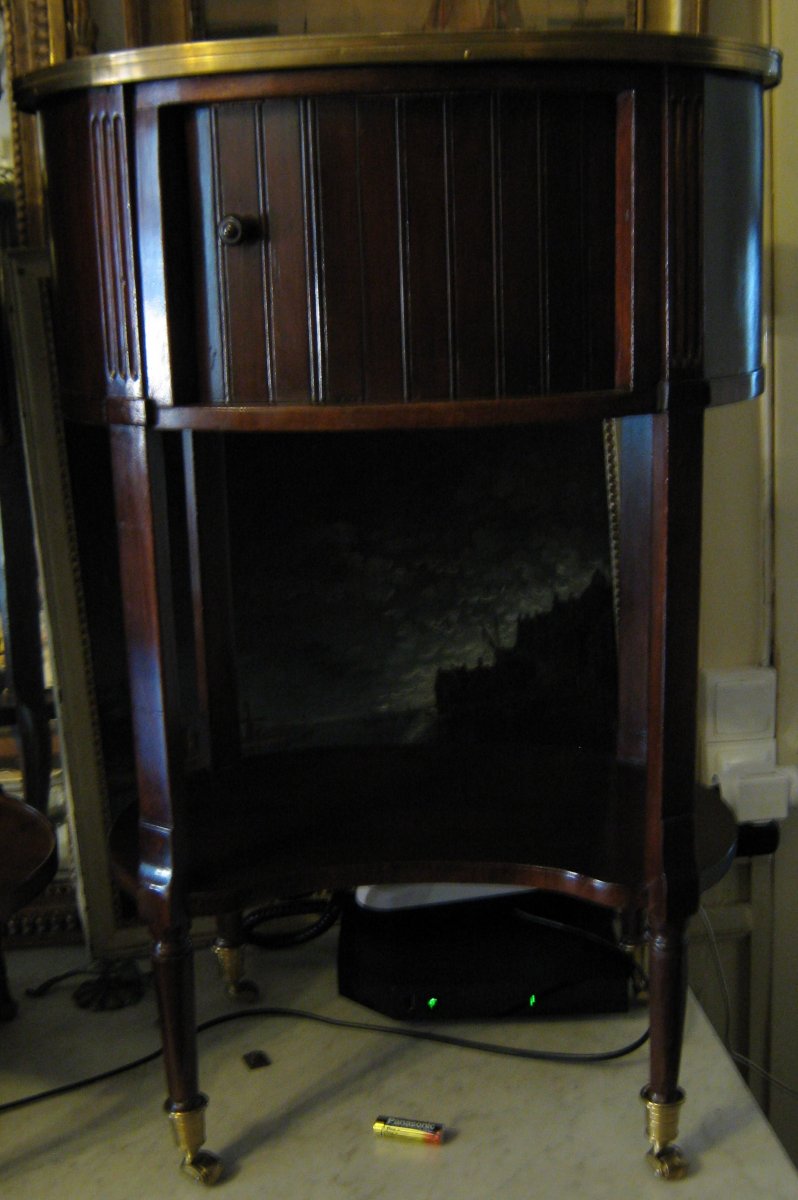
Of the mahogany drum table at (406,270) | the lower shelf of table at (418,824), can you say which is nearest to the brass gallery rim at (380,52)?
the mahogany drum table at (406,270)

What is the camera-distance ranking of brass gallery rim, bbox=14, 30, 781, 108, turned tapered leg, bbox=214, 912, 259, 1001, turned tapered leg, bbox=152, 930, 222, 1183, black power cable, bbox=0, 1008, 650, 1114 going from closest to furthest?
brass gallery rim, bbox=14, 30, 781, 108, turned tapered leg, bbox=152, 930, 222, 1183, black power cable, bbox=0, 1008, 650, 1114, turned tapered leg, bbox=214, 912, 259, 1001

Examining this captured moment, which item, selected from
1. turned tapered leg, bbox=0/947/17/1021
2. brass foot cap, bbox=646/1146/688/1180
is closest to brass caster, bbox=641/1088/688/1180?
brass foot cap, bbox=646/1146/688/1180

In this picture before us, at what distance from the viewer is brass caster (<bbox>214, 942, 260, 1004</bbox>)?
1.37m

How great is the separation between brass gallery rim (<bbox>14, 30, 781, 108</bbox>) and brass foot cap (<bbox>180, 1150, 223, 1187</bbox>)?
2.81 ft

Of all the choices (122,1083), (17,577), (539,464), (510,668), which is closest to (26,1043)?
(122,1083)

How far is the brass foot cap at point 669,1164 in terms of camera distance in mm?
1096

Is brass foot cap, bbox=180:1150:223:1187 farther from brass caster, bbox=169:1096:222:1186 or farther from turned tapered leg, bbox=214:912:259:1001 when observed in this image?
turned tapered leg, bbox=214:912:259:1001

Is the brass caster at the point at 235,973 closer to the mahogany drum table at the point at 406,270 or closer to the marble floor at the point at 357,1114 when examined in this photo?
the marble floor at the point at 357,1114

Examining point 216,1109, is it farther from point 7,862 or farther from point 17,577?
point 17,577

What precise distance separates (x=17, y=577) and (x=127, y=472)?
0.39m

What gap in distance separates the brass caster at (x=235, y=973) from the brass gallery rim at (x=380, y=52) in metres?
0.86

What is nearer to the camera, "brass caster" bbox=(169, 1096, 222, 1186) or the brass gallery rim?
the brass gallery rim

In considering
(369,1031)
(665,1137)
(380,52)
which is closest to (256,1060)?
(369,1031)

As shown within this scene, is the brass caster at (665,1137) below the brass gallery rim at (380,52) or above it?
below
